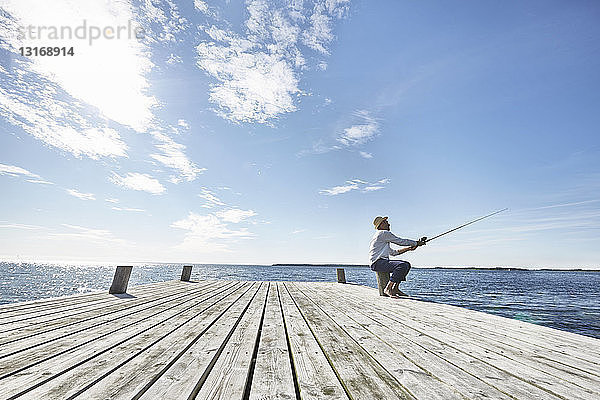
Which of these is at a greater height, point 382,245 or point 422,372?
point 382,245

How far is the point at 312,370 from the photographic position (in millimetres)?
2074

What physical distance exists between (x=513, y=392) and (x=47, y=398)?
2.60 metres

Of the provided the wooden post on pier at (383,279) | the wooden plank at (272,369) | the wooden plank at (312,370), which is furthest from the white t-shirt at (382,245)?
the wooden plank at (272,369)

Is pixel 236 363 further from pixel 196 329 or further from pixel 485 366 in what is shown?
pixel 485 366

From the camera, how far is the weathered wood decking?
1755 millimetres

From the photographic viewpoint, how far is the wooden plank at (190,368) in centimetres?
166

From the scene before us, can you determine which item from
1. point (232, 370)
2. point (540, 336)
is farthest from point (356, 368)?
point (540, 336)

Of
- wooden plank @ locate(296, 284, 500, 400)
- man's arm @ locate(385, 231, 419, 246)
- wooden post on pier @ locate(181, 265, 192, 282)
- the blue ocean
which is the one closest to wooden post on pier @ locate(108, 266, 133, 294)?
wooden post on pier @ locate(181, 265, 192, 282)

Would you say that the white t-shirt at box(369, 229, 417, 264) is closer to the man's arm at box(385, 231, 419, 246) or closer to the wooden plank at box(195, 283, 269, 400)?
the man's arm at box(385, 231, 419, 246)

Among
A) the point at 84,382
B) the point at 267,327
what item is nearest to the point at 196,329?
the point at 267,327

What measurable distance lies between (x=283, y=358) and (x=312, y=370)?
1.17ft

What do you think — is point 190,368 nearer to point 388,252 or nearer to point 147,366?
point 147,366

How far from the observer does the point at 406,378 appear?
1976mm

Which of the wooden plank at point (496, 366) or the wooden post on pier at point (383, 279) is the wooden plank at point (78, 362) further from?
the wooden post on pier at point (383, 279)
